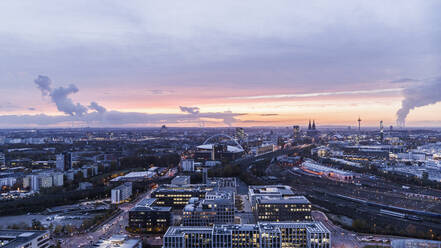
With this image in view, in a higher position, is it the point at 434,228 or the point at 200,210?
the point at 200,210

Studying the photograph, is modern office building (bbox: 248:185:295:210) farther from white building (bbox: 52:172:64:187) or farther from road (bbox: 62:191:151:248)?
white building (bbox: 52:172:64:187)

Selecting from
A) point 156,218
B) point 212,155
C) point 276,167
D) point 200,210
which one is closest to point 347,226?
point 200,210

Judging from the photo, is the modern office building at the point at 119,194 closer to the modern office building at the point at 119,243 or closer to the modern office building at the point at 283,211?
the modern office building at the point at 119,243

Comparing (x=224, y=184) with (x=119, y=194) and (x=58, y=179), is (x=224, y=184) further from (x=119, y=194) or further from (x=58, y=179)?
(x=58, y=179)

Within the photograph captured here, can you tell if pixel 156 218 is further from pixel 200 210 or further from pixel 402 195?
pixel 402 195

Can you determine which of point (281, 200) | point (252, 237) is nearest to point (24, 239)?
point (252, 237)

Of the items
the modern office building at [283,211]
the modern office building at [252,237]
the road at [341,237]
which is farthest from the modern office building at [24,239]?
the road at [341,237]

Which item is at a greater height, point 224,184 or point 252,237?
point 252,237
